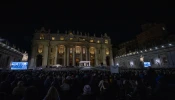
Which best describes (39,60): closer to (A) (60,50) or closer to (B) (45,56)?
(B) (45,56)

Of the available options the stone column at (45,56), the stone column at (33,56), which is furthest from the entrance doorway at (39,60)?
the stone column at (45,56)

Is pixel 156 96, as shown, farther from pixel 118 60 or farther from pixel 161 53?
pixel 118 60

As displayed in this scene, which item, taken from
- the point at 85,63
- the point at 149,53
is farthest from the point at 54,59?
the point at 149,53

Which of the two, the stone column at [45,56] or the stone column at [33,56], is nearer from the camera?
the stone column at [33,56]

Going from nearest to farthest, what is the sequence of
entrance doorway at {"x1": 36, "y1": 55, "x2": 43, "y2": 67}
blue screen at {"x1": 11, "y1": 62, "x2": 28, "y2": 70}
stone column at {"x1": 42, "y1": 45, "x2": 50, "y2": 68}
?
blue screen at {"x1": 11, "y1": 62, "x2": 28, "y2": 70}, stone column at {"x1": 42, "y1": 45, "x2": 50, "y2": 68}, entrance doorway at {"x1": 36, "y1": 55, "x2": 43, "y2": 67}

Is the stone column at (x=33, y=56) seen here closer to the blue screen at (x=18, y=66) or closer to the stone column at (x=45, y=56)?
the stone column at (x=45, y=56)

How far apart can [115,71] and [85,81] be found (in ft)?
20.5

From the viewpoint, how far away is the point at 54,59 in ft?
180

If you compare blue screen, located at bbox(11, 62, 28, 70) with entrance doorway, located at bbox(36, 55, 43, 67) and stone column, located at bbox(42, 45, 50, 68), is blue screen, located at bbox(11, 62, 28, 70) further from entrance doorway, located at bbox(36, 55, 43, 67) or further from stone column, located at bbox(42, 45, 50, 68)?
entrance doorway, located at bbox(36, 55, 43, 67)

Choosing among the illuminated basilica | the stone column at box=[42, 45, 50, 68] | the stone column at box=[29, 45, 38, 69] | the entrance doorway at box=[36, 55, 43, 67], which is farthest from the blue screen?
the entrance doorway at box=[36, 55, 43, 67]

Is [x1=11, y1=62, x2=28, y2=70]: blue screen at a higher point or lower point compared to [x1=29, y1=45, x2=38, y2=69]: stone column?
lower

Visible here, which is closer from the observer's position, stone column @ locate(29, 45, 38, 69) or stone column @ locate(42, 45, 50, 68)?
stone column @ locate(29, 45, 38, 69)

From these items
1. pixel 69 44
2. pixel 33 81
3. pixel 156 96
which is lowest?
pixel 156 96

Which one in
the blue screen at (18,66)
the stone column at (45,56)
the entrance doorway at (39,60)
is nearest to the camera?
the blue screen at (18,66)
